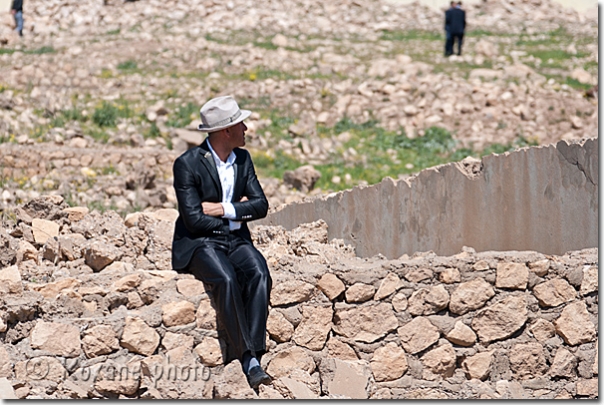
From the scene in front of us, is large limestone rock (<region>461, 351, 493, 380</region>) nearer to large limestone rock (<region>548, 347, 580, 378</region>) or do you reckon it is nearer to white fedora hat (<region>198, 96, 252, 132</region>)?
large limestone rock (<region>548, 347, 580, 378</region>)

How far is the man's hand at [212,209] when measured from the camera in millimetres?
5000

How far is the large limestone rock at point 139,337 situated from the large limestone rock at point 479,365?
1740mm

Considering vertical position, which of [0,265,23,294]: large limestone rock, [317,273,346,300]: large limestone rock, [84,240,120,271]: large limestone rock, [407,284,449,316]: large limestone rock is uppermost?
[0,265,23,294]: large limestone rock

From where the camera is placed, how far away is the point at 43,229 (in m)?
6.29

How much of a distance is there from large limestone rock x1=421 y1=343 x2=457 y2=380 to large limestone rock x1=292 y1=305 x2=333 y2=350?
0.58 m

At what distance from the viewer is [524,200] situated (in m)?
5.66

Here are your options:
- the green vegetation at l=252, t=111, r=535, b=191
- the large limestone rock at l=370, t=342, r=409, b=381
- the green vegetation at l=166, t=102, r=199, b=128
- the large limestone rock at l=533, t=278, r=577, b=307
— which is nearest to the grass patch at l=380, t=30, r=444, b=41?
the green vegetation at l=252, t=111, r=535, b=191

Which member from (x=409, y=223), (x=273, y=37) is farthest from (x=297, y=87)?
(x=409, y=223)

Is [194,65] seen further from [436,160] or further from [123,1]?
[123,1]

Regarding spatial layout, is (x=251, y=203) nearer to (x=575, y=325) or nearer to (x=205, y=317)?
(x=205, y=317)

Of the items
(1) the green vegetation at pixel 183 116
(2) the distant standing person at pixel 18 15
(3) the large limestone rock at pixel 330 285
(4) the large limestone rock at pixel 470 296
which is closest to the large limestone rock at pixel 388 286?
(3) the large limestone rock at pixel 330 285

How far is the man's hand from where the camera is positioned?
5.00 m

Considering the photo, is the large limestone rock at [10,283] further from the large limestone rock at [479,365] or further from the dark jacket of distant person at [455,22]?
the dark jacket of distant person at [455,22]

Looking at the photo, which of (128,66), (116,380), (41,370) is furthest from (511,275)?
(128,66)
